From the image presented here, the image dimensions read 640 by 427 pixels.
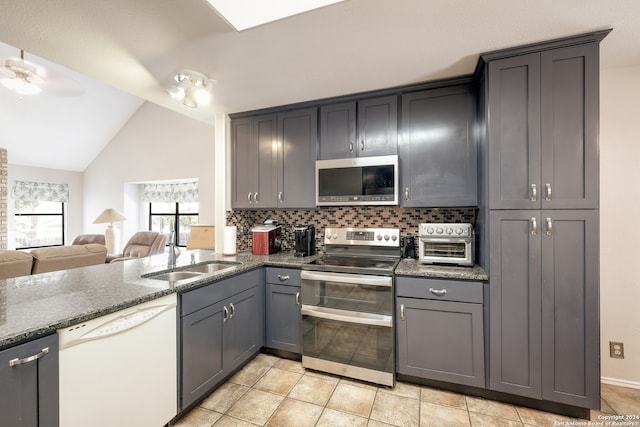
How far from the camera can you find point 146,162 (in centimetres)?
556

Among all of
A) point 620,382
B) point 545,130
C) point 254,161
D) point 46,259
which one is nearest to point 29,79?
point 46,259

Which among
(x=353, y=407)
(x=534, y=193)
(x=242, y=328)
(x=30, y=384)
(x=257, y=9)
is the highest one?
(x=257, y=9)

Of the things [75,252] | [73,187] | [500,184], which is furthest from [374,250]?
[73,187]

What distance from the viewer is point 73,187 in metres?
6.47

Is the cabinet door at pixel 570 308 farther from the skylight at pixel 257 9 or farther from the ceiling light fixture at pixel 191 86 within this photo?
the ceiling light fixture at pixel 191 86

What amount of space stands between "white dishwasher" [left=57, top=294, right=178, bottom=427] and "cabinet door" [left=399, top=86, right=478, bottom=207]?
192 centimetres

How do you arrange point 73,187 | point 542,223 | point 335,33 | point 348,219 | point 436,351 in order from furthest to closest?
point 73,187, point 348,219, point 436,351, point 542,223, point 335,33

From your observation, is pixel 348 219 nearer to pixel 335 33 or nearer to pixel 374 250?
pixel 374 250

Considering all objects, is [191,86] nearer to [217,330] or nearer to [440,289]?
[217,330]

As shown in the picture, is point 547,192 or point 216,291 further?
point 216,291

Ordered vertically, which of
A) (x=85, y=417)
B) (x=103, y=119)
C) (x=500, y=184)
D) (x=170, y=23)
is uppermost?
(x=103, y=119)

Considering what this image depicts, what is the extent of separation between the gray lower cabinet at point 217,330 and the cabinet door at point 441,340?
1.16 metres

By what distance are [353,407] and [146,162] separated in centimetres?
563

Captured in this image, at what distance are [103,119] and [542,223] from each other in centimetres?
700
